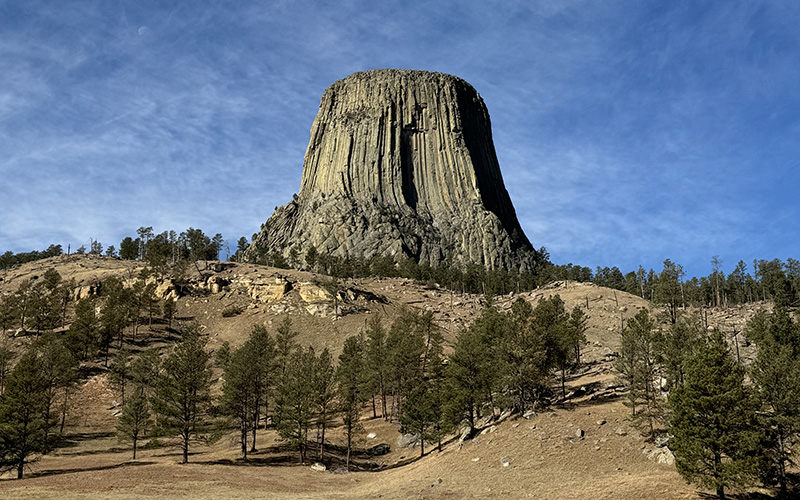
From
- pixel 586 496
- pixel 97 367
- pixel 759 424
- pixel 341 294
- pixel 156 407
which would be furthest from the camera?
pixel 341 294

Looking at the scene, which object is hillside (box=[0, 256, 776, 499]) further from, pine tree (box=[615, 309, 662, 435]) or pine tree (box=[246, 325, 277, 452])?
pine tree (box=[246, 325, 277, 452])

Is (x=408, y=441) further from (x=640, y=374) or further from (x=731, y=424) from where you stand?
(x=731, y=424)

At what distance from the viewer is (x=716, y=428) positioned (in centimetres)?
3275

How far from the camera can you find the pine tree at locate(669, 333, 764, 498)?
103 ft

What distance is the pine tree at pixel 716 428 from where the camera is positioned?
31.4 meters

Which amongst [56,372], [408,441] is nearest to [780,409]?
[408,441]

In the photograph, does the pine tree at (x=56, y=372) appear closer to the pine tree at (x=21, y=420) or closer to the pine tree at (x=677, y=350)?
the pine tree at (x=21, y=420)

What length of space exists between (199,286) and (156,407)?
234ft

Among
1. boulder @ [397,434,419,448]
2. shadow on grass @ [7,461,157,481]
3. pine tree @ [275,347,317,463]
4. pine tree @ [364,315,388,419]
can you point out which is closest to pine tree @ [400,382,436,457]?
boulder @ [397,434,419,448]

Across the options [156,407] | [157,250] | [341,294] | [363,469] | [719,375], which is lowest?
[363,469]

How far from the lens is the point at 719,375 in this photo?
33.6m

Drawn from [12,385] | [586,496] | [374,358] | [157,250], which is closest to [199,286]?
[157,250]

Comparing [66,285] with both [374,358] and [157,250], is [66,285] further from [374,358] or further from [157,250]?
[374,358]

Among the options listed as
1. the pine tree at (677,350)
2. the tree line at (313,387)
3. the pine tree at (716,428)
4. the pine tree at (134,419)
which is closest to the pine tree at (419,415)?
the tree line at (313,387)
